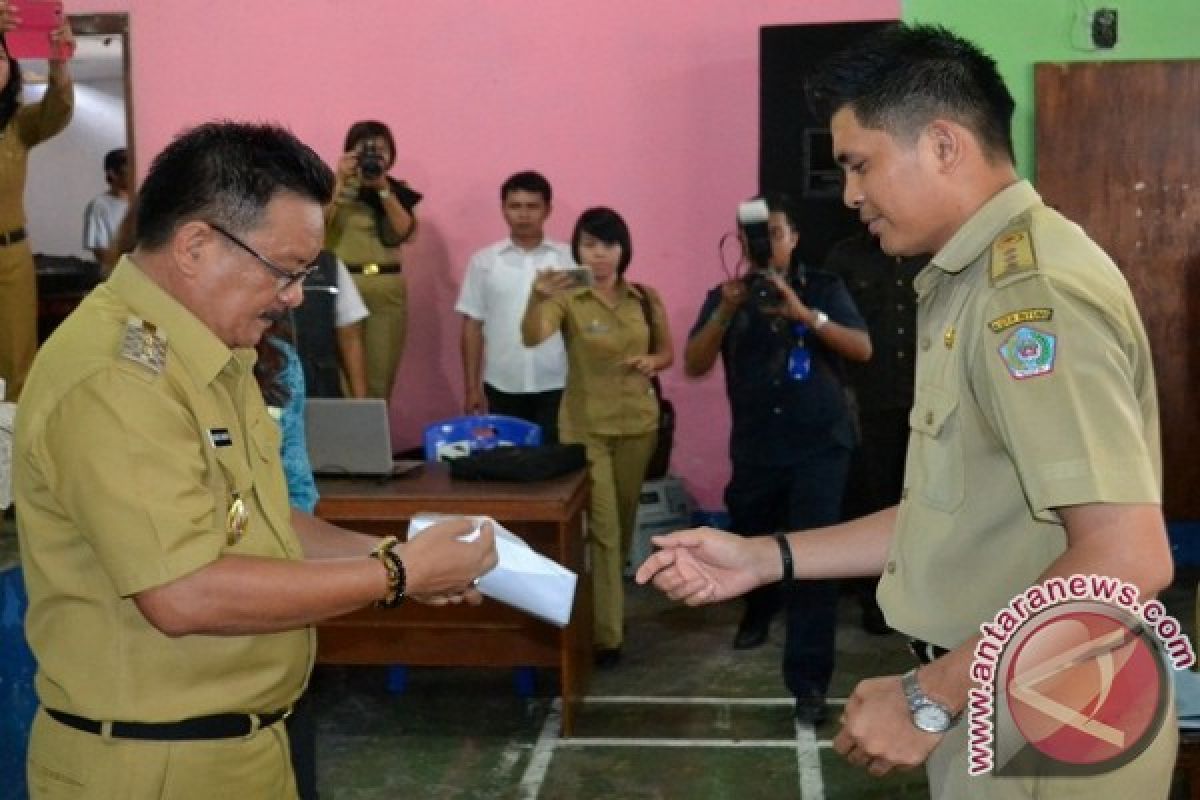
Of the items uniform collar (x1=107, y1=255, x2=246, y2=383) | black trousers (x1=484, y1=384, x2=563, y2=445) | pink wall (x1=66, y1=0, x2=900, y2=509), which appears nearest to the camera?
uniform collar (x1=107, y1=255, x2=246, y2=383)

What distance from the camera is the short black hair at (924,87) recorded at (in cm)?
170

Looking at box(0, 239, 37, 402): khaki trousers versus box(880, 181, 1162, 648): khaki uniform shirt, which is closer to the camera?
box(880, 181, 1162, 648): khaki uniform shirt

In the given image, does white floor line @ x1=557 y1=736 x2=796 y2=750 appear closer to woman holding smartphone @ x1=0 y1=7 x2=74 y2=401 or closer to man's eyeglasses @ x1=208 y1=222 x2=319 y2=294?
woman holding smartphone @ x1=0 y1=7 x2=74 y2=401

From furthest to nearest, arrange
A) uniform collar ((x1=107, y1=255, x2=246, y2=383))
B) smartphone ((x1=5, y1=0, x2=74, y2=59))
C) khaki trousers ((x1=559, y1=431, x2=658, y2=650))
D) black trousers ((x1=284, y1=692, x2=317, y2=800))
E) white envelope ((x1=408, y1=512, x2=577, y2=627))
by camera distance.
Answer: khaki trousers ((x1=559, y1=431, x2=658, y2=650)), smartphone ((x1=5, y1=0, x2=74, y2=59)), black trousers ((x1=284, y1=692, x2=317, y2=800)), white envelope ((x1=408, y1=512, x2=577, y2=627)), uniform collar ((x1=107, y1=255, x2=246, y2=383))

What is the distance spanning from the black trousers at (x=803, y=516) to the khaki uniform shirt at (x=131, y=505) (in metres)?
2.60

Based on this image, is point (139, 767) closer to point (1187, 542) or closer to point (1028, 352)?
point (1028, 352)

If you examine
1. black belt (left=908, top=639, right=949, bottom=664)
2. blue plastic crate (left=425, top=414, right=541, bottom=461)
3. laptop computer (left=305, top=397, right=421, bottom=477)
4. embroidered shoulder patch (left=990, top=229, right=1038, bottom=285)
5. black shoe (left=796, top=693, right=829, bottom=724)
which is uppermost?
embroidered shoulder patch (left=990, top=229, right=1038, bottom=285)

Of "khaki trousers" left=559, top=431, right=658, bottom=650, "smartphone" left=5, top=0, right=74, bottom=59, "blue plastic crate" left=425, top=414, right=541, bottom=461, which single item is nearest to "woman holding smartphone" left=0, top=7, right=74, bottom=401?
"smartphone" left=5, top=0, right=74, bottom=59

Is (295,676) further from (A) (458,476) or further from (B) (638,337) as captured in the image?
(B) (638,337)

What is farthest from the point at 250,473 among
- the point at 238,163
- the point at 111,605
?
the point at 238,163

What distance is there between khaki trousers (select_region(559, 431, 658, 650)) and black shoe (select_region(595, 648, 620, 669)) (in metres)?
0.03

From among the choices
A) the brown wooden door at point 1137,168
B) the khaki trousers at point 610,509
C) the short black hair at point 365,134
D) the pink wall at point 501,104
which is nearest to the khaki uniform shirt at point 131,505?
the khaki trousers at point 610,509

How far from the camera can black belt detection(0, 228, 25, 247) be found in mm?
4930

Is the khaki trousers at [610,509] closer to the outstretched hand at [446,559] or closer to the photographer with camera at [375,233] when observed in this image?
the photographer with camera at [375,233]
